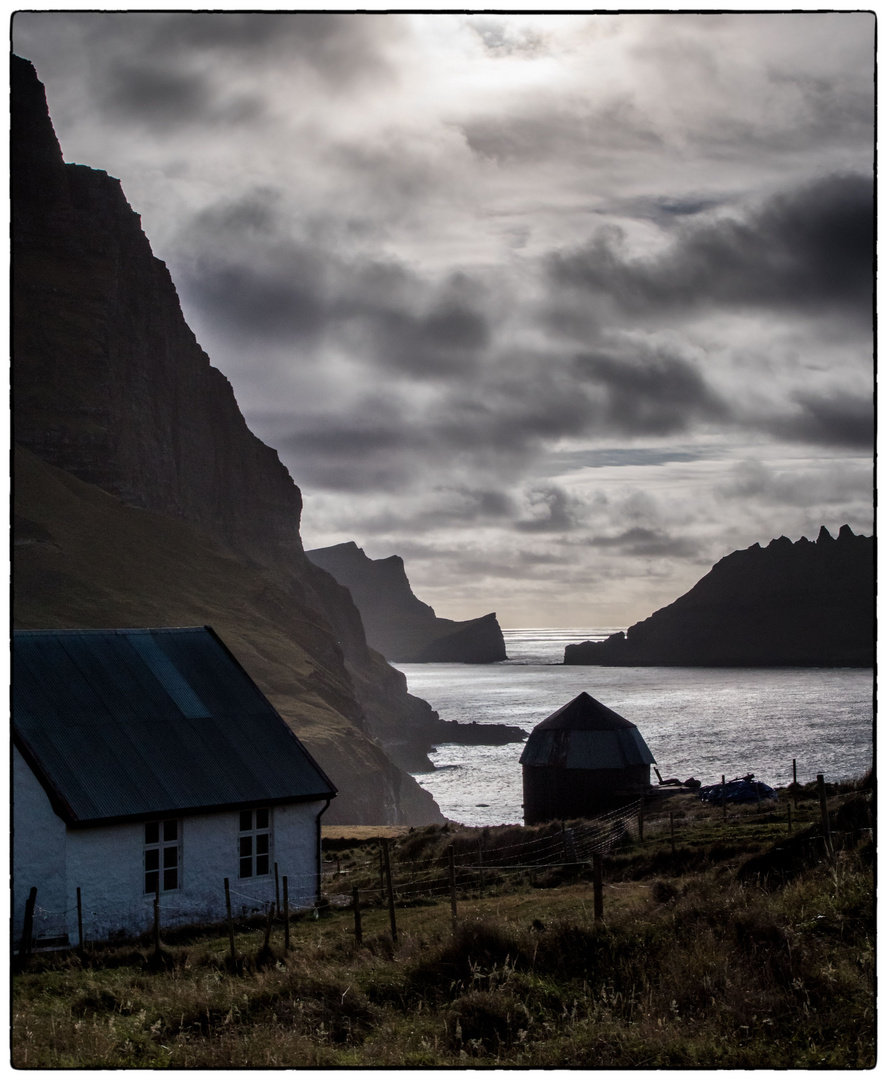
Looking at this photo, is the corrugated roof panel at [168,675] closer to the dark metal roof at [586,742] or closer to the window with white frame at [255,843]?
the window with white frame at [255,843]

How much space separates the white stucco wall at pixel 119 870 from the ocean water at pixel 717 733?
109ft

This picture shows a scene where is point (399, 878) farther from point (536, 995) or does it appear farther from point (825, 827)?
point (536, 995)

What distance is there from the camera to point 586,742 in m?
39.5

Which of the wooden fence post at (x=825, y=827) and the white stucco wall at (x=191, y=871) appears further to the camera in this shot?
the white stucco wall at (x=191, y=871)

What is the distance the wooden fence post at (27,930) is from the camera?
15.7m

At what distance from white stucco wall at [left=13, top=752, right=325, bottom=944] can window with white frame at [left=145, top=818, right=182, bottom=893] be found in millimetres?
114

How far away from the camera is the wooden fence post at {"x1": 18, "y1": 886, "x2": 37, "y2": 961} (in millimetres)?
15688

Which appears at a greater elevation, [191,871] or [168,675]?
[168,675]

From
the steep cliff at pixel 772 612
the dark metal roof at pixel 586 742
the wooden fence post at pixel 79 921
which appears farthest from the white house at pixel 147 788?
the steep cliff at pixel 772 612

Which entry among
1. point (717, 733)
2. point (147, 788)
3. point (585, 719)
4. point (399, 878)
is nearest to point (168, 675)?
point (147, 788)

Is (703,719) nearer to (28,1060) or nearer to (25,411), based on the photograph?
(25,411)

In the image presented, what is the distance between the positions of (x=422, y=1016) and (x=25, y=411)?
5620 inches

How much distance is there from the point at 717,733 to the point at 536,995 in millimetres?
104436

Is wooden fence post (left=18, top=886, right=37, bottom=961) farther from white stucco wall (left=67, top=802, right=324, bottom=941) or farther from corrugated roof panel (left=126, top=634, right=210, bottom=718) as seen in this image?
corrugated roof panel (left=126, top=634, right=210, bottom=718)
